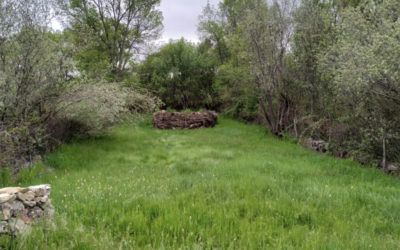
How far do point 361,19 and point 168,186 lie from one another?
622 centimetres

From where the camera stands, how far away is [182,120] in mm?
21125

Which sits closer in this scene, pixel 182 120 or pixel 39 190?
pixel 39 190

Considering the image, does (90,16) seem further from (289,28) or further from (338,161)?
(338,161)

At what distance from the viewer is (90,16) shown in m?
27.7

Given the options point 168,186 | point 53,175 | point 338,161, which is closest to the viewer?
point 168,186

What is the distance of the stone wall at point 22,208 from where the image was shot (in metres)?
3.79

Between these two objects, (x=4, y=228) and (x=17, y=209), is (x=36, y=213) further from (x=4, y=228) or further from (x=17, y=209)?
(x=4, y=228)

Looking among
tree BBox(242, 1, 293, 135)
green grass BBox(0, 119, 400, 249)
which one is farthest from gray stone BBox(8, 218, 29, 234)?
tree BBox(242, 1, 293, 135)

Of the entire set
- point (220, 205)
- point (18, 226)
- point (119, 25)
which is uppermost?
point (119, 25)

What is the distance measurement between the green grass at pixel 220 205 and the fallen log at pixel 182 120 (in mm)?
Answer: 10768

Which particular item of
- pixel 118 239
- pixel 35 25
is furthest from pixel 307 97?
pixel 118 239

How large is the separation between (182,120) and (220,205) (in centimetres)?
1582

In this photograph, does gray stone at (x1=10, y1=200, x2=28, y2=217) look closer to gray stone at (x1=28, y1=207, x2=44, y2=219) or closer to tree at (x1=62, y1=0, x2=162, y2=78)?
gray stone at (x1=28, y1=207, x2=44, y2=219)

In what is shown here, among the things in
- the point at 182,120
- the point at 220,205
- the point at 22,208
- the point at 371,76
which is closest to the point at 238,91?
the point at 182,120
